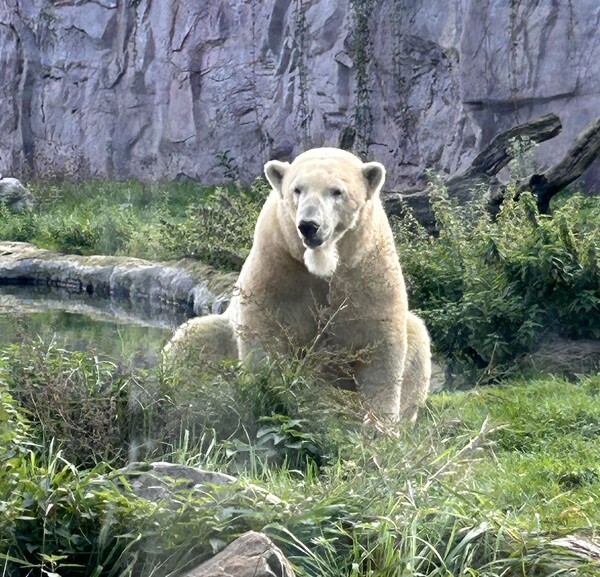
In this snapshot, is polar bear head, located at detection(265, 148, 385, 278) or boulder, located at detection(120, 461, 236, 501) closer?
boulder, located at detection(120, 461, 236, 501)

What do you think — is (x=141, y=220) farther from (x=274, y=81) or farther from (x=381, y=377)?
(x=381, y=377)

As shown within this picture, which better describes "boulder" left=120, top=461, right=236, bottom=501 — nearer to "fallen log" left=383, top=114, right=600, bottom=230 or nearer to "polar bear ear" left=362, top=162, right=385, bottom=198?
"polar bear ear" left=362, top=162, right=385, bottom=198

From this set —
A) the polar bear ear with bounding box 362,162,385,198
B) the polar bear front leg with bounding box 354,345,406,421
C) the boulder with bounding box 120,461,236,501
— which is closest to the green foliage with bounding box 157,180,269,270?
the polar bear ear with bounding box 362,162,385,198

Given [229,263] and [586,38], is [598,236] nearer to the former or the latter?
[229,263]

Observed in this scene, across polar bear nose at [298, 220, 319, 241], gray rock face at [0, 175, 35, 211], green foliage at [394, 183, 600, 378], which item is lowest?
gray rock face at [0, 175, 35, 211]

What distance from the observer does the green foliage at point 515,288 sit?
717 centimetres

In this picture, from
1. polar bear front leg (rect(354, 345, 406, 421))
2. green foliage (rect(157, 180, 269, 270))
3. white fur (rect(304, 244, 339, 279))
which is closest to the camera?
white fur (rect(304, 244, 339, 279))

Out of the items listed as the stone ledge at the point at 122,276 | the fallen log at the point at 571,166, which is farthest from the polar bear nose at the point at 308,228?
the stone ledge at the point at 122,276

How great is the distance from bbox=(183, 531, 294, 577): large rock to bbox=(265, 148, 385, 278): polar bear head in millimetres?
2065

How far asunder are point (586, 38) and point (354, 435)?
500 inches

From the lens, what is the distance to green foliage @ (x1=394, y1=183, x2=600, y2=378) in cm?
717

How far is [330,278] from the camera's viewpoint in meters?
5.04

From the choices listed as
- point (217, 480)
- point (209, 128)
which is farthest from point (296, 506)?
point (209, 128)

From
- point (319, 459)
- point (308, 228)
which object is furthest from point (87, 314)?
point (319, 459)
